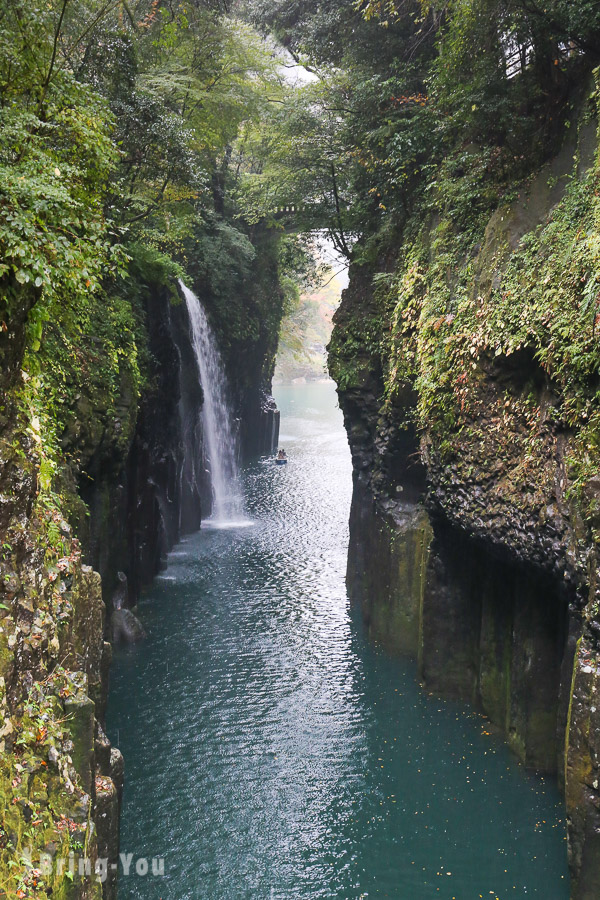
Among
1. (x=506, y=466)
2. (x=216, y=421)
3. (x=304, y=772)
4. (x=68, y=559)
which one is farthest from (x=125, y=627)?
(x=216, y=421)

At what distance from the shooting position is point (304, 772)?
446 inches

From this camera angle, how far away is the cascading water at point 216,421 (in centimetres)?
2661

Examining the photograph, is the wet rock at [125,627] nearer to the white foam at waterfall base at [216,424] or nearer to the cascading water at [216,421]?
the white foam at waterfall base at [216,424]

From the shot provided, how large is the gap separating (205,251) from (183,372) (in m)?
6.49

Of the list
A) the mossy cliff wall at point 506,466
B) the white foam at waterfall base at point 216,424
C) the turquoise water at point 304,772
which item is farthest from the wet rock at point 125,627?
the white foam at waterfall base at point 216,424

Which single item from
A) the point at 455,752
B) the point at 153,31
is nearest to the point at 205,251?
the point at 153,31

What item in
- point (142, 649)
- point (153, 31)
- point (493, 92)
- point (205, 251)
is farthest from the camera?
point (205, 251)

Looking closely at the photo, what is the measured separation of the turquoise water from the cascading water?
32.3ft

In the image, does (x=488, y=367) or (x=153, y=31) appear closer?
(x=488, y=367)

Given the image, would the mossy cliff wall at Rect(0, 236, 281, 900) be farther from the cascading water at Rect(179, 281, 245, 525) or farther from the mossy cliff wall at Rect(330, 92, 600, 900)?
the cascading water at Rect(179, 281, 245, 525)

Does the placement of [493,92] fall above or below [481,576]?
above

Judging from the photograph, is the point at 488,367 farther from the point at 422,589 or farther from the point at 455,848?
the point at 455,848

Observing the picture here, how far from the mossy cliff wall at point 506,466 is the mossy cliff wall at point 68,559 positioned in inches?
225

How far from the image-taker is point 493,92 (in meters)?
12.4
